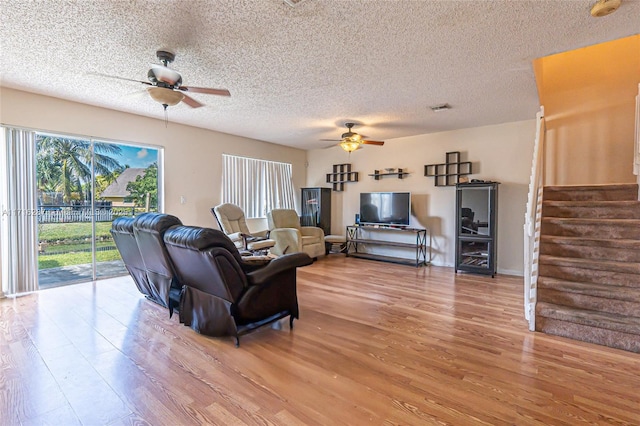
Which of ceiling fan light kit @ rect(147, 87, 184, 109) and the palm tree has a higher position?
ceiling fan light kit @ rect(147, 87, 184, 109)

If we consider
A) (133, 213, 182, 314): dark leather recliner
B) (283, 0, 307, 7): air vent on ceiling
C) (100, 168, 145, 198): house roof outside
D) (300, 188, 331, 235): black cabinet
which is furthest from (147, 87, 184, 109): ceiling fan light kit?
(300, 188, 331, 235): black cabinet

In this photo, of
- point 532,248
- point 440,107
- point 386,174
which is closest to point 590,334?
point 532,248

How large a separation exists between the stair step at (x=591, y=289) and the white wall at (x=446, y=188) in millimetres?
2267

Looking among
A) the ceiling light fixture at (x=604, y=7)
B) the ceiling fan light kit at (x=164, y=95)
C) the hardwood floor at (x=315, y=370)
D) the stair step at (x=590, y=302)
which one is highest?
the ceiling light fixture at (x=604, y=7)

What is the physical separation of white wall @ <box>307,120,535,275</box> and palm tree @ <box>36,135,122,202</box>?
4.65 m

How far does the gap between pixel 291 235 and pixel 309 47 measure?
383 centimetres

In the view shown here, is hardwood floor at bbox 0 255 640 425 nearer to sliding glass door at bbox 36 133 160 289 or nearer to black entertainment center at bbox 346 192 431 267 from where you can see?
sliding glass door at bbox 36 133 160 289

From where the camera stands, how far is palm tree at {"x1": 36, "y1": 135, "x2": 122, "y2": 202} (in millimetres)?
4238

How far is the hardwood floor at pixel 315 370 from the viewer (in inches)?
69.1

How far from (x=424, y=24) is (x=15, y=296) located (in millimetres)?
5473

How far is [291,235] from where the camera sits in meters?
5.98

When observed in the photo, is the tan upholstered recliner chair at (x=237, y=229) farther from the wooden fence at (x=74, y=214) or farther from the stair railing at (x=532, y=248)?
the stair railing at (x=532, y=248)

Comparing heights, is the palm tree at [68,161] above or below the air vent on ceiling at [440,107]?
below

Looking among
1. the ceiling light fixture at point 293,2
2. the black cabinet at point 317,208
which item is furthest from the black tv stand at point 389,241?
the ceiling light fixture at point 293,2
